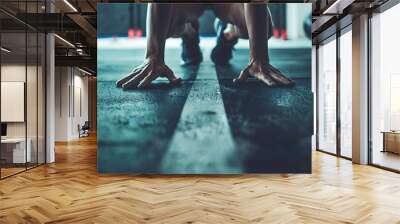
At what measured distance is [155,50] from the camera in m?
6.52

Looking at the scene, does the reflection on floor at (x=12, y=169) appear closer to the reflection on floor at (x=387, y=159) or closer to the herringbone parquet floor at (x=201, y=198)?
the herringbone parquet floor at (x=201, y=198)

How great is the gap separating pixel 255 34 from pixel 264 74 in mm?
707

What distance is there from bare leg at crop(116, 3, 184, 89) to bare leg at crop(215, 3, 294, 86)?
0.91 m

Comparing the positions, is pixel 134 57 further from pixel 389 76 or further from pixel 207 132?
pixel 389 76

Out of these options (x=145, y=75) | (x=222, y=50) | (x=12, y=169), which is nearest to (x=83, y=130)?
(x=12, y=169)

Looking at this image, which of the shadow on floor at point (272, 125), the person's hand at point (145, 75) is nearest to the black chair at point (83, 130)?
the person's hand at point (145, 75)

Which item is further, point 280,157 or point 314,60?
point 314,60

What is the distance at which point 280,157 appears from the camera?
645cm

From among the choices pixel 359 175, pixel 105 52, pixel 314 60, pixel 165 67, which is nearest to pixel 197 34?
pixel 165 67

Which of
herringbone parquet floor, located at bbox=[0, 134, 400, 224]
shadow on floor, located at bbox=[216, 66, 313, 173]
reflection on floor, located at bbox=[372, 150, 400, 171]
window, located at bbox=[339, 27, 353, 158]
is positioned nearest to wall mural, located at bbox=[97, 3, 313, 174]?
shadow on floor, located at bbox=[216, 66, 313, 173]

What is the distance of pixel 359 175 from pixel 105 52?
16.1 feet

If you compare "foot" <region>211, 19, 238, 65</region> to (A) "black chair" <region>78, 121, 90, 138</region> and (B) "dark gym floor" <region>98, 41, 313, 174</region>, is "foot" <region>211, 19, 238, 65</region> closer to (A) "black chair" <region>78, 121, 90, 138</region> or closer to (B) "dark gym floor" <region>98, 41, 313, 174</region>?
(B) "dark gym floor" <region>98, 41, 313, 174</region>

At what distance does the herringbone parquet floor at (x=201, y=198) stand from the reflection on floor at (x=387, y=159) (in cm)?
42

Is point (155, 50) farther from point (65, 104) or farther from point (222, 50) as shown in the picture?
point (65, 104)
